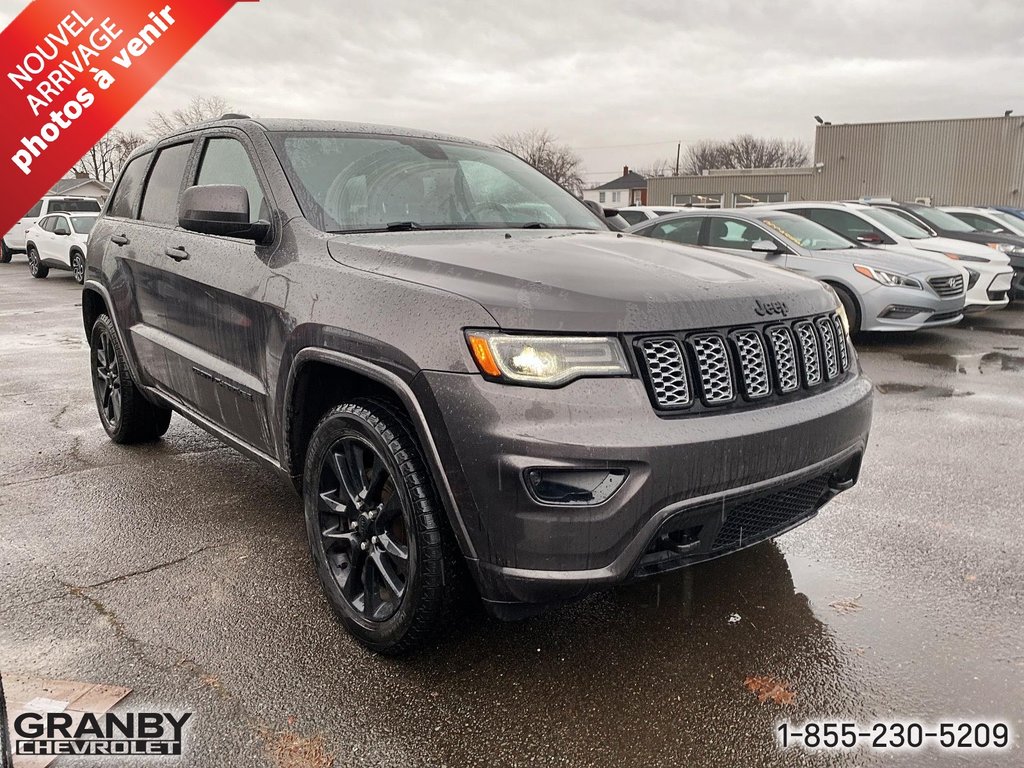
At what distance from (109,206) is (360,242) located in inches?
117

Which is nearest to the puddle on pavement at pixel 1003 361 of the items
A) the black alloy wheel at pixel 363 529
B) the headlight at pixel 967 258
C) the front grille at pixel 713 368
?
the headlight at pixel 967 258

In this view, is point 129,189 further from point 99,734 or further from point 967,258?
point 967,258

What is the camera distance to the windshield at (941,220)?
1352 cm

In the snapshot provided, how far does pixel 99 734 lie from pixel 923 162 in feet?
129

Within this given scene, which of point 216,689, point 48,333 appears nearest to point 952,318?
point 216,689

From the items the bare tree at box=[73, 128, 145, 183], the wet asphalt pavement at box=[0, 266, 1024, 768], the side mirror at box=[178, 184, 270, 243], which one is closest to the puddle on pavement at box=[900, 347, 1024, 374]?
the wet asphalt pavement at box=[0, 266, 1024, 768]

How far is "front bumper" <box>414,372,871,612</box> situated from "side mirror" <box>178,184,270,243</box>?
3.79 feet

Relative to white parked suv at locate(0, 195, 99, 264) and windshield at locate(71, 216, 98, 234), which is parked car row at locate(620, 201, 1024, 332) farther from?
white parked suv at locate(0, 195, 99, 264)

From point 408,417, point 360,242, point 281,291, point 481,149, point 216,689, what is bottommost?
point 216,689

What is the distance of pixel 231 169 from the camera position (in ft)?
11.5

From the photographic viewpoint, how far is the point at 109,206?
16.1 ft

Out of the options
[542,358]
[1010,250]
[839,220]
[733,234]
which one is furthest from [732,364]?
[1010,250]

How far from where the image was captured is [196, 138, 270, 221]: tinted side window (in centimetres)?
325

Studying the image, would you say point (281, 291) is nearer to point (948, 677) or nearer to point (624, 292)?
point (624, 292)
